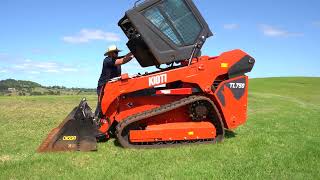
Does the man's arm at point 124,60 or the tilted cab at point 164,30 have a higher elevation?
the tilted cab at point 164,30

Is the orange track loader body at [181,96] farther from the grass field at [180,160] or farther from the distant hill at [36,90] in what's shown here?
the distant hill at [36,90]

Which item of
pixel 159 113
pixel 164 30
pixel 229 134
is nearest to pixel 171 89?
pixel 159 113

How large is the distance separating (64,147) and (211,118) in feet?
11.3

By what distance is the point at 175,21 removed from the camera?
10.2 metres

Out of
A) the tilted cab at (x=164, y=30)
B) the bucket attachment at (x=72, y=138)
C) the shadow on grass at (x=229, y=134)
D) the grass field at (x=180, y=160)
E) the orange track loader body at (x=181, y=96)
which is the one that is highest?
the tilted cab at (x=164, y=30)

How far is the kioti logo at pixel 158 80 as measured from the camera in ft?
32.4

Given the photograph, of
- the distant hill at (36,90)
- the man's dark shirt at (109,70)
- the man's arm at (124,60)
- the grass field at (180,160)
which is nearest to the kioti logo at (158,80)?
the man's arm at (124,60)

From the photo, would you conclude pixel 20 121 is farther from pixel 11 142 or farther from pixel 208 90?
pixel 208 90

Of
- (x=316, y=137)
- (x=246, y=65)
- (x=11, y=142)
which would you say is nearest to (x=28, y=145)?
(x=11, y=142)

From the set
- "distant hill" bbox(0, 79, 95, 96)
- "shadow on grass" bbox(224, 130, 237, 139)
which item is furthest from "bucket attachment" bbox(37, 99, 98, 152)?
"distant hill" bbox(0, 79, 95, 96)

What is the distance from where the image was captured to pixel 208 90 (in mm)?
10117

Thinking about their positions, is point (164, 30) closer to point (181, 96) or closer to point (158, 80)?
point (158, 80)

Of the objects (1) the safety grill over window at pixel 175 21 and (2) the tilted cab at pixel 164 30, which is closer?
(2) the tilted cab at pixel 164 30

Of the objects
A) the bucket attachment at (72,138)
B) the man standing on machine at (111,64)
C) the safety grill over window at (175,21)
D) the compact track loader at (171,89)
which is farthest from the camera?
the man standing on machine at (111,64)
